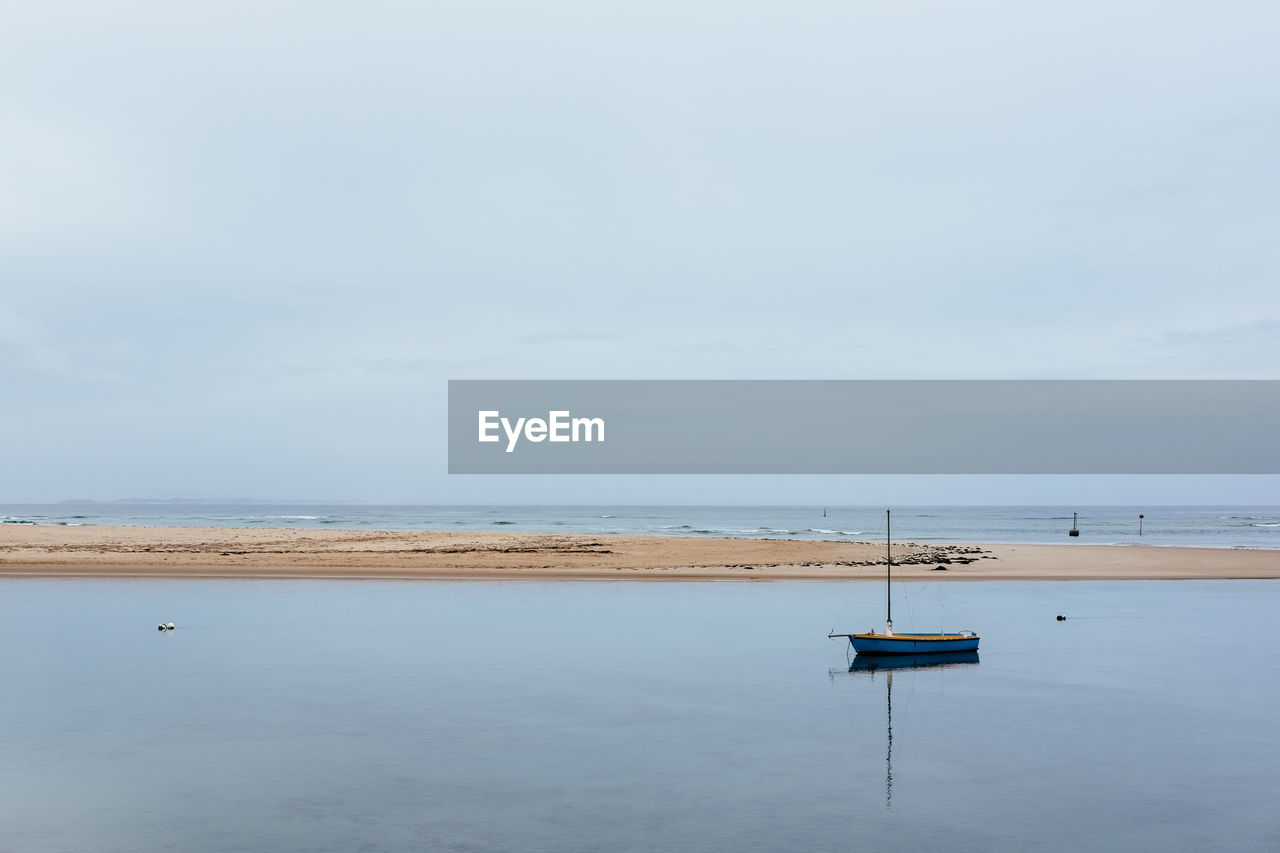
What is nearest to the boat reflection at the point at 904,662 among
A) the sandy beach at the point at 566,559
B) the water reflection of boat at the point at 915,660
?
the water reflection of boat at the point at 915,660

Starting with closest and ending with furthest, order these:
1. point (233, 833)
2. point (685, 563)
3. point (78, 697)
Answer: point (233, 833)
point (78, 697)
point (685, 563)

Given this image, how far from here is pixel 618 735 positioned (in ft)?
74.9

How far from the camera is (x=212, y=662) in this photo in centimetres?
3178

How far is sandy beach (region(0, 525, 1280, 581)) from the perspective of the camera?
64000mm

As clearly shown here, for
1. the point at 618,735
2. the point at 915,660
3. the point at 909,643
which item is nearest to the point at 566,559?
the point at 915,660

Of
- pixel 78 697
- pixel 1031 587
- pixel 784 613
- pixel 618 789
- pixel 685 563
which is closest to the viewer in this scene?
pixel 618 789

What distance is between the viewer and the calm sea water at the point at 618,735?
1653 cm

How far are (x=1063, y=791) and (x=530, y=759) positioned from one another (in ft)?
31.7

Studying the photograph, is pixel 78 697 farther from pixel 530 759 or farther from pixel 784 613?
pixel 784 613

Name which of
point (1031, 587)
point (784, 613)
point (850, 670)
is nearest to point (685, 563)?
point (1031, 587)

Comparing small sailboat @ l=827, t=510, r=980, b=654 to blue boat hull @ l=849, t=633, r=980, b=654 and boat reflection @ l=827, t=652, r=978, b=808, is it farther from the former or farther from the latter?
boat reflection @ l=827, t=652, r=978, b=808

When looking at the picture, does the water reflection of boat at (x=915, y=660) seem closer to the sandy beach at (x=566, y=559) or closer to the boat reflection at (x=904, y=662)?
the boat reflection at (x=904, y=662)

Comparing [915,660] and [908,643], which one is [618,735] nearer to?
[908,643]

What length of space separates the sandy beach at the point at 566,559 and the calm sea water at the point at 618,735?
69.6 ft
